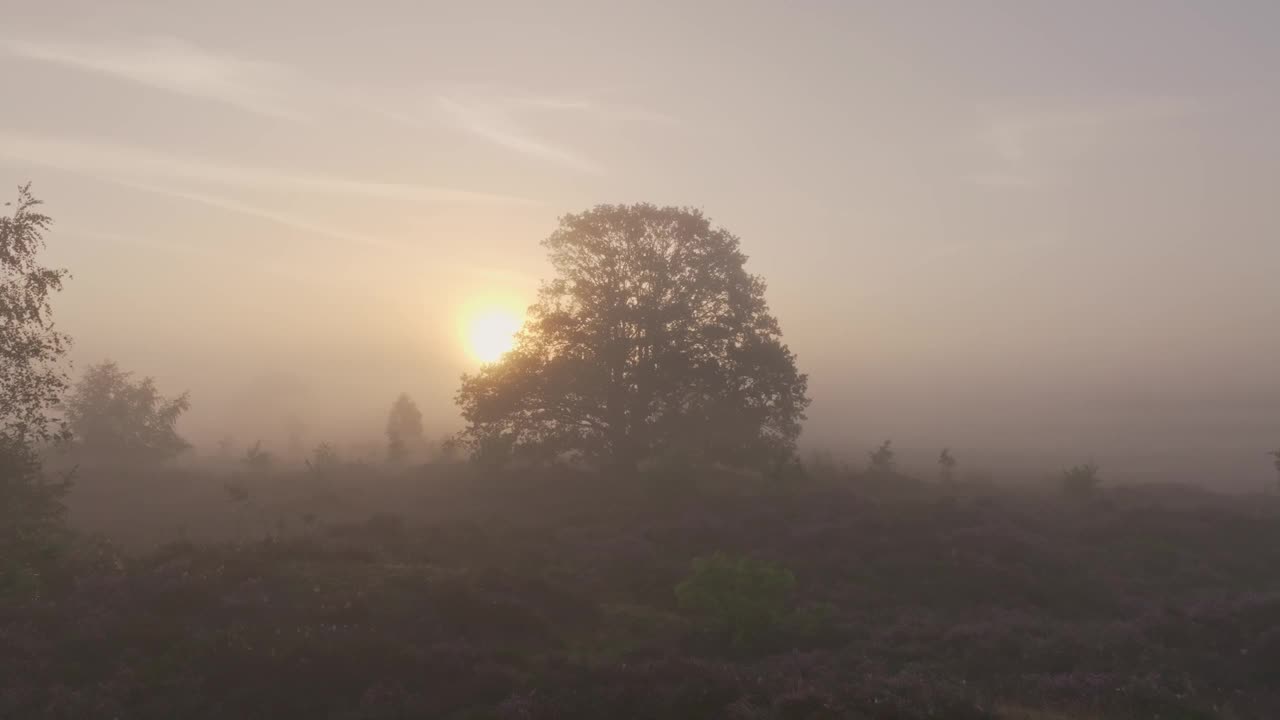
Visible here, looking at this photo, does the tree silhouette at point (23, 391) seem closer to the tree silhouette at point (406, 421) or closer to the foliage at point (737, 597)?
the foliage at point (737, 597)

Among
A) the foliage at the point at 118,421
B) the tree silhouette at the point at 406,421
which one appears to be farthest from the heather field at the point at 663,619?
the tree silhouette at the point at 406,421

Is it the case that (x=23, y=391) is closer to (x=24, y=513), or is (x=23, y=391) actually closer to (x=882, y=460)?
(x=24, y=513)

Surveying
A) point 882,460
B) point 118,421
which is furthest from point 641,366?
point 118,421

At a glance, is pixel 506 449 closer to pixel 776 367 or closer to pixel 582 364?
pixel 582 364

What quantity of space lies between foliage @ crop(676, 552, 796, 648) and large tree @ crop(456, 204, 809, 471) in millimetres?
19839

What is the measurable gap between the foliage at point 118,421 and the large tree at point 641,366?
34057 mm

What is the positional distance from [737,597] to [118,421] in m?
56.1

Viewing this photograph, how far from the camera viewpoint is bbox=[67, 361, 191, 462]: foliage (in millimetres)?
56188

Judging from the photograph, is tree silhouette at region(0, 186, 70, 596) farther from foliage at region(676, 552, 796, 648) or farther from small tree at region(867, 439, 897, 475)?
small tree at region(867, 439, 897, 475)

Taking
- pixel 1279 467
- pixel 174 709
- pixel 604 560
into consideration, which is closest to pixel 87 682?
pixel 174 709

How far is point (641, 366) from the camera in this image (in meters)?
38.6

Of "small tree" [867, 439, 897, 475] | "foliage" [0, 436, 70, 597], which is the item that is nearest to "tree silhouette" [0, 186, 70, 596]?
"foliage" [0, 436, 70, 597]

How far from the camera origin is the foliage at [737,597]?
16203 millimetres

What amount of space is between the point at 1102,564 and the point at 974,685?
47.2ft
